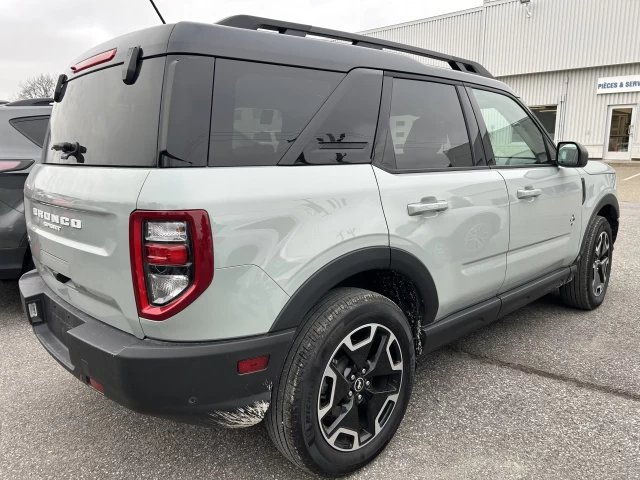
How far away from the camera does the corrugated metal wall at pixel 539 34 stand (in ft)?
64.2

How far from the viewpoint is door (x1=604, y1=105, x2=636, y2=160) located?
20.0 m

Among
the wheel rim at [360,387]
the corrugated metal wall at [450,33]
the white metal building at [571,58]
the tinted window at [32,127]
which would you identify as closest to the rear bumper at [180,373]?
the wheel rim at [360,387]

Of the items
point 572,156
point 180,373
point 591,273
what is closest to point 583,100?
point 591,273

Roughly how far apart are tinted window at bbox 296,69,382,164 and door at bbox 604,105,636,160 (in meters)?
22.3

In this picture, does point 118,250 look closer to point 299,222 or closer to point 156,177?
point 156,177

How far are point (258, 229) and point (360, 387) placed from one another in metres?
0.89

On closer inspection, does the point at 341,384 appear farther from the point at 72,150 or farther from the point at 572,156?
the point at 572,156

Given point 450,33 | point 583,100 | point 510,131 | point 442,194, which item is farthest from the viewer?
point 450,33

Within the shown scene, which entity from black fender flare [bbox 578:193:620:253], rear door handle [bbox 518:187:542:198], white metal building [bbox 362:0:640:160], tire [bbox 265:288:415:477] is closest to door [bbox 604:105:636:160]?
white metal building [bbox 362:0:640:160]

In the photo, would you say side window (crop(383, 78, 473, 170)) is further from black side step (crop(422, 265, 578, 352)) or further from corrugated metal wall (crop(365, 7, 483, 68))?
corrugated metal wall (crop(365, 7, 483, 68))

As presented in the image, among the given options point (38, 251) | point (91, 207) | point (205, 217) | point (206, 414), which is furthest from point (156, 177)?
point (38, 251)

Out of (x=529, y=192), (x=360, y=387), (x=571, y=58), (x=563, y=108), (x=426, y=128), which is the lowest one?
(x=360, y=387)

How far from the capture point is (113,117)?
186 centimetres

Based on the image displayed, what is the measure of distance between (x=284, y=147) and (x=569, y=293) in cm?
316
